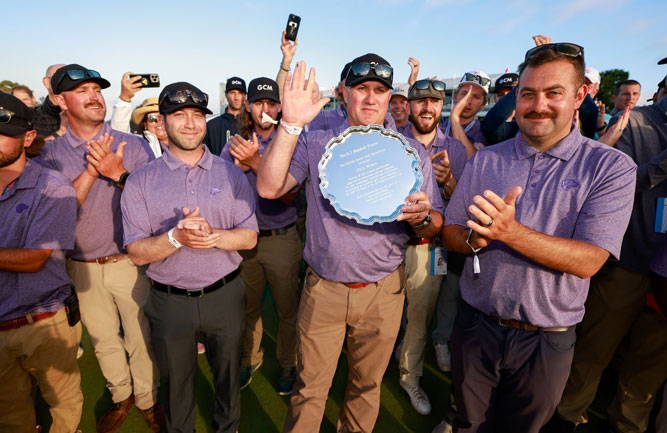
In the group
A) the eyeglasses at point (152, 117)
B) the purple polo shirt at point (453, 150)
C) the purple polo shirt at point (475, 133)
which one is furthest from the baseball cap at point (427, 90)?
the eyeglasses at point (152, 117)

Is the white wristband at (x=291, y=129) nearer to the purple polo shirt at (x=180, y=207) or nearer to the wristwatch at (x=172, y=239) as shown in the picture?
the purple polo shirt at (x=180, y=207)

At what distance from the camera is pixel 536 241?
1.67 metres

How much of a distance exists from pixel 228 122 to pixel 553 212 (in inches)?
203

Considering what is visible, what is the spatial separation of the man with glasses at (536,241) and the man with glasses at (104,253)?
289cm

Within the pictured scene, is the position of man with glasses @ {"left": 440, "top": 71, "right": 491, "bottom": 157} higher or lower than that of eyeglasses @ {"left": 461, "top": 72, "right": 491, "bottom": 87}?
lower

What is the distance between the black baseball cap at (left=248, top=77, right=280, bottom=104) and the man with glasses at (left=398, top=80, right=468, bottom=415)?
1.69 meters

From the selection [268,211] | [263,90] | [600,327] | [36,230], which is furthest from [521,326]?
[263,90]

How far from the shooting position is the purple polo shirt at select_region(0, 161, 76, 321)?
2195mm

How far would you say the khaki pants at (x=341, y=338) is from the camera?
2.36 m

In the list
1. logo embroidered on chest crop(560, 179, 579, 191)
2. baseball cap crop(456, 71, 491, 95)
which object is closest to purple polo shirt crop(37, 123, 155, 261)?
logo embroidered on chest crop(560, 179, 579, 191)

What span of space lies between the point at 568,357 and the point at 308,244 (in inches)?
71.7

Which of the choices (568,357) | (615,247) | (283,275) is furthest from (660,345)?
(283,275)

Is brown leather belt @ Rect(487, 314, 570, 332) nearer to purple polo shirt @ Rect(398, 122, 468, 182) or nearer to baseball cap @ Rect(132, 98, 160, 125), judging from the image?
purple polo shirt @ Rect(398, 122, 468, 182)

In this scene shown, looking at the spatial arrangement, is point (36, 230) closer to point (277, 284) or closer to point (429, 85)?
point (277, 284)
